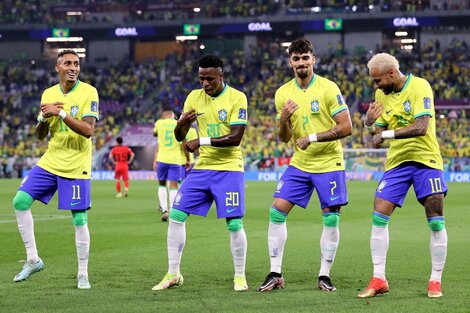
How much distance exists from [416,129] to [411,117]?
31 centimetres

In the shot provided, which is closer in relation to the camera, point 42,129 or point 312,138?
point 312,138

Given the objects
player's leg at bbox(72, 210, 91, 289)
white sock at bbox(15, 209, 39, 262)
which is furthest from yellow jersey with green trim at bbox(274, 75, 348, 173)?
white sock at bbox(15, 209, 39, 262)

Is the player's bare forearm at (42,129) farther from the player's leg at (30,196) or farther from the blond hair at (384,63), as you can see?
the blond hair at (384,63)

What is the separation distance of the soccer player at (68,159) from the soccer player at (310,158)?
7.07ft

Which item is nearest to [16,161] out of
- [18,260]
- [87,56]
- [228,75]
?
[228,75]

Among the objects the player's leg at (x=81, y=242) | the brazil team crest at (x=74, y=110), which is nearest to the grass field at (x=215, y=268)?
the player's leg at (x=81, y=242)

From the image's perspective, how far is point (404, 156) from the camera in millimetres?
9828

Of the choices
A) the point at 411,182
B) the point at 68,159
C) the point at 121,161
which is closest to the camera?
the point at 411,182

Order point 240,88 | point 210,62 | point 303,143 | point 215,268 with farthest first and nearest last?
point 240,88 → point 215,268 → point 210,62 → point 303,143

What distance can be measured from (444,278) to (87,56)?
6696 centimetres

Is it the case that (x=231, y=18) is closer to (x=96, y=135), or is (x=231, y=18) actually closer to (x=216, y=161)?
(x=96, y=135)

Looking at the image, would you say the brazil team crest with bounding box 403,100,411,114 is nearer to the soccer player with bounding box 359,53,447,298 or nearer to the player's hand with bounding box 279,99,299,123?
the soccer player with bounding box 359,53,447,298

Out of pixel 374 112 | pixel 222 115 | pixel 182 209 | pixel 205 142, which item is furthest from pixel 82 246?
pixel 374 112

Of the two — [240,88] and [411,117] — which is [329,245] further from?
[240,88]
